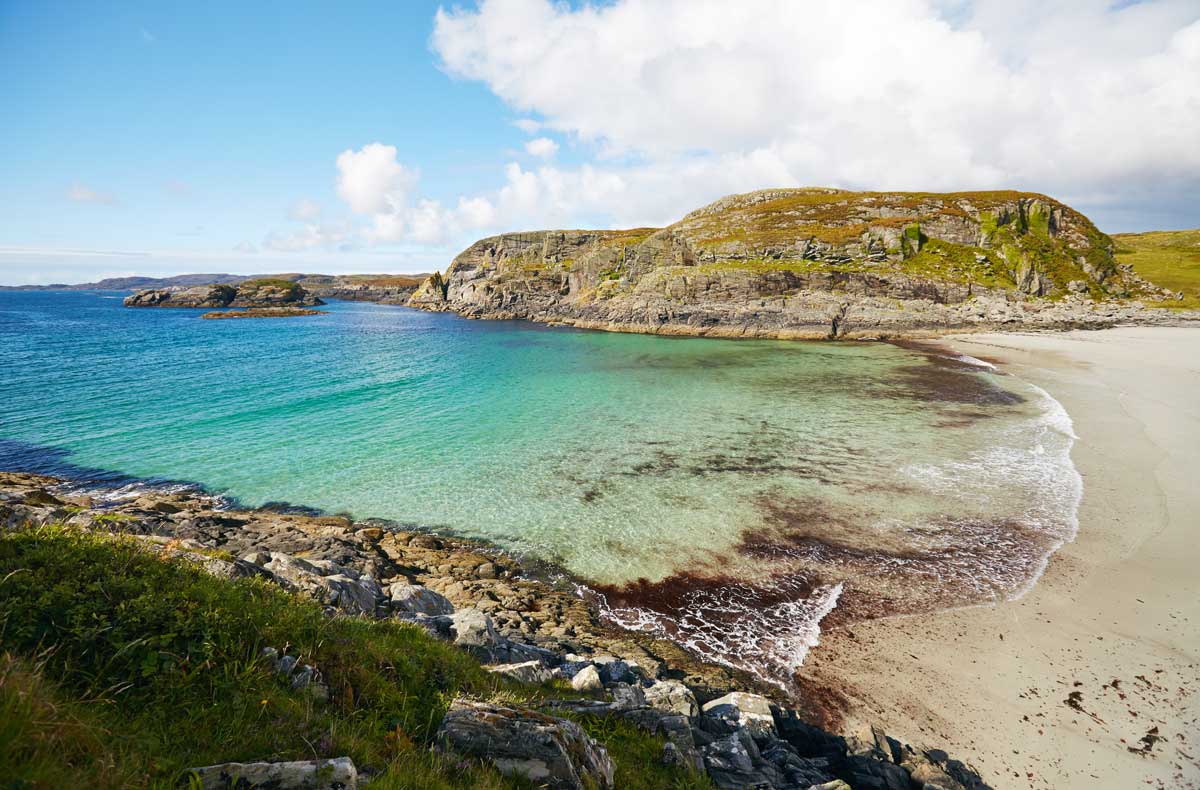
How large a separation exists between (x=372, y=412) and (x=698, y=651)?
26732 millimetres

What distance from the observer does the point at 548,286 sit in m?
117

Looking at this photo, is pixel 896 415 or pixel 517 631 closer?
pixel 517 631

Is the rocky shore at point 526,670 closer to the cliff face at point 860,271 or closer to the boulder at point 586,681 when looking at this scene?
the boulder at point 586,681

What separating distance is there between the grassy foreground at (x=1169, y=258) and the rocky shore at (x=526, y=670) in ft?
364

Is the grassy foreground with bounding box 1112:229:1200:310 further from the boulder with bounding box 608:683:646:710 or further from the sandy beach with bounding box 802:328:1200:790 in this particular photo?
the boulder with bounding box 608:683:646:710

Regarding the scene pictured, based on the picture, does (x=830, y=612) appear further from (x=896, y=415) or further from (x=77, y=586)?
(x=896, y=415)

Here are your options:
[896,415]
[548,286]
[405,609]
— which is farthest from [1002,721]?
[548,286]

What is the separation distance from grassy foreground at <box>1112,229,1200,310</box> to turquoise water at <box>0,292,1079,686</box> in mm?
77948

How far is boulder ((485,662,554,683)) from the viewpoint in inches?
288

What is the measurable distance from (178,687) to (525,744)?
11.3 feet

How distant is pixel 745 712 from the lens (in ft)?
26.5

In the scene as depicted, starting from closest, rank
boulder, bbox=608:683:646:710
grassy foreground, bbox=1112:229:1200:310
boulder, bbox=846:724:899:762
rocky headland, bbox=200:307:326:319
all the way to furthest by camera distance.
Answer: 1. boulder, bbox=608:683:646:710
2. boulder, bbox=846:724:899:762
3. grassy foreground, bbox=1112:229:1200:310
4. rocky headland, bbox=200:307:326:319

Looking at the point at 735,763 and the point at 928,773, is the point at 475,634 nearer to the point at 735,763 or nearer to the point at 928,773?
the point at 735,763

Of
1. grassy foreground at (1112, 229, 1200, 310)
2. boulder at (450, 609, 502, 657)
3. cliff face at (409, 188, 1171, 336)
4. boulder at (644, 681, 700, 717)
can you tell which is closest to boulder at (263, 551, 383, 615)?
boulder at (450, 609, 502, 657)
